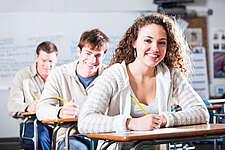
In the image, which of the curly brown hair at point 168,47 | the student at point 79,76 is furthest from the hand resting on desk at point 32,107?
the curly brown hair at point 168,47

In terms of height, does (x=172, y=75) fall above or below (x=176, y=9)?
below

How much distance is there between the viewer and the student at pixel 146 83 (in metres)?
1.86

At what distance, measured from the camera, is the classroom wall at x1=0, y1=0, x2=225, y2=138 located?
6008 mm

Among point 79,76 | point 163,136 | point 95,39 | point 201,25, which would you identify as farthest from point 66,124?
point 201,25

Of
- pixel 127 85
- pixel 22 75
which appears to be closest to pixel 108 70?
pixel 127 85

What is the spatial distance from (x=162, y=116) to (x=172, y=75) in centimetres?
37

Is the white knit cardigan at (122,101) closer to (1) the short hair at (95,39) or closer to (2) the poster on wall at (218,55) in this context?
(1) the short hair at (95,39)

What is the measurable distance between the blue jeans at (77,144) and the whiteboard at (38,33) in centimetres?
344

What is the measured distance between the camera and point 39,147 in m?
3.40

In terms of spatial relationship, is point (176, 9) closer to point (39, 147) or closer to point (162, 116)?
point (39, 147)

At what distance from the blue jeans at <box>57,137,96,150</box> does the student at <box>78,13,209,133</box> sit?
70 cm

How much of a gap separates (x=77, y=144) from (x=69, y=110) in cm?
26

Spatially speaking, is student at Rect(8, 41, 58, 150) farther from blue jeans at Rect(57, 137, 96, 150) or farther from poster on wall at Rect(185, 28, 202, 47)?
poster on wall at Rect(185, 28, 202, 47)

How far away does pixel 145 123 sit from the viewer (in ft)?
5.53
